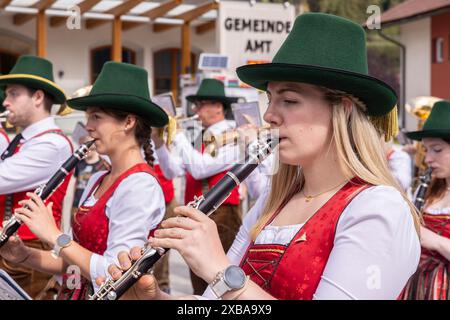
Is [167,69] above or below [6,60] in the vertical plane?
below

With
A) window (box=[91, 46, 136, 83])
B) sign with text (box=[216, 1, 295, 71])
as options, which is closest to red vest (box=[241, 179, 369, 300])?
sign with text (box=[216, 1, 295, 71])

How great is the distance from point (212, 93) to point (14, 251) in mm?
4289

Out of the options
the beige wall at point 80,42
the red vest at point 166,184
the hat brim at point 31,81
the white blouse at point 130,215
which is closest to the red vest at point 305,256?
the white blouse at point 130,215

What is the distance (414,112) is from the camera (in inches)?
378

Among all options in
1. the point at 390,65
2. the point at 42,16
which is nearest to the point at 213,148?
the point at 42,16

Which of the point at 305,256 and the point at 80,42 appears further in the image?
the point at 80,42

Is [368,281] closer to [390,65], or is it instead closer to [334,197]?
[334,197]

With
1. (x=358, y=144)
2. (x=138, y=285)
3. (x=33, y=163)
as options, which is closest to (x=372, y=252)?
(x=358, y=144)

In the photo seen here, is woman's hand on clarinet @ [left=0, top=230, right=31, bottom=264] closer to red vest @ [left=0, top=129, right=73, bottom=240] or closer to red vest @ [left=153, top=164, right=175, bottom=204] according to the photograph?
red vest @ [left=0, top=129, right=73, bottom=240]

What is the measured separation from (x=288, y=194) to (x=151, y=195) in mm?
1054

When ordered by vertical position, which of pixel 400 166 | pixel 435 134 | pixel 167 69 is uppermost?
pixel 167 69

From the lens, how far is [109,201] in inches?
122

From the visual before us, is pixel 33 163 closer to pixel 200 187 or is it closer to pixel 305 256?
pixel 200 187
